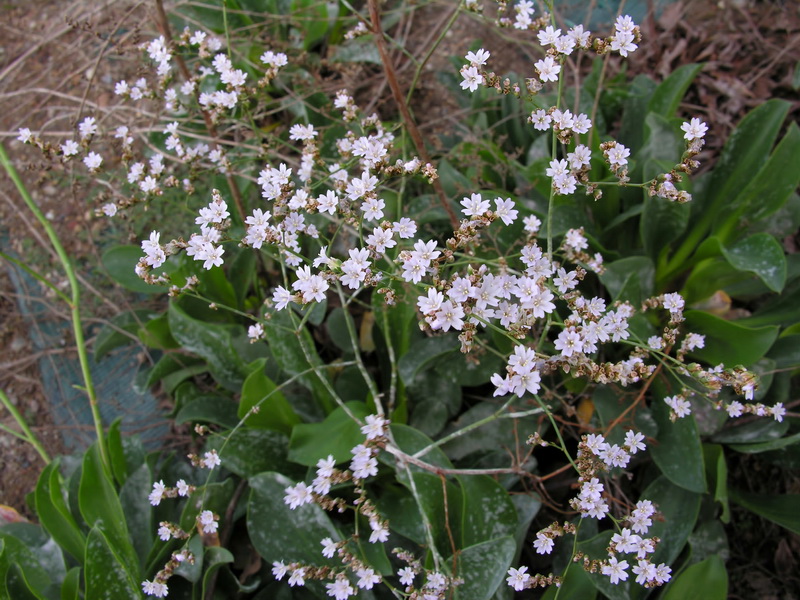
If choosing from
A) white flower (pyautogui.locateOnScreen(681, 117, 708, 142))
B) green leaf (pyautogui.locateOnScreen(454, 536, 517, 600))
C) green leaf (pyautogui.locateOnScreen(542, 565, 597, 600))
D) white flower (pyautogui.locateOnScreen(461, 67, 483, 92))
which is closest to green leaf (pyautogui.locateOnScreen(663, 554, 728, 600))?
green leaf (pyautogui.locateOnScreen(542, 565, 597, 600))

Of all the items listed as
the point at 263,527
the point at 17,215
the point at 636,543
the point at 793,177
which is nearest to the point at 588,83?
the point at 793,177

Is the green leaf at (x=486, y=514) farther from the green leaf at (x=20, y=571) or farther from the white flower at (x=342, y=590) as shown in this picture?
the green leaf at (x=20, y=571)

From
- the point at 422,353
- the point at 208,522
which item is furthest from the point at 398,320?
the point at 208,522

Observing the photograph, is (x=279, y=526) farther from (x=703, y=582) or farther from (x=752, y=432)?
(x=752, y=432)

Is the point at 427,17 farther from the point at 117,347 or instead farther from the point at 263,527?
the point at 263,527

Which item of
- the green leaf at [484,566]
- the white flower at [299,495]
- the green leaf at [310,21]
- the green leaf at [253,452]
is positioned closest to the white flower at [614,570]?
the green leaf at [484,566]

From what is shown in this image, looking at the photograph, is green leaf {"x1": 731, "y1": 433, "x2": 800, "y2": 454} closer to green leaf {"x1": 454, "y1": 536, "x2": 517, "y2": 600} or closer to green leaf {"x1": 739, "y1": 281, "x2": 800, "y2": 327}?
green leaf {"x1": 739, "y1": 281, "x2": 800, "y2": 327}

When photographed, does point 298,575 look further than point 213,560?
No
